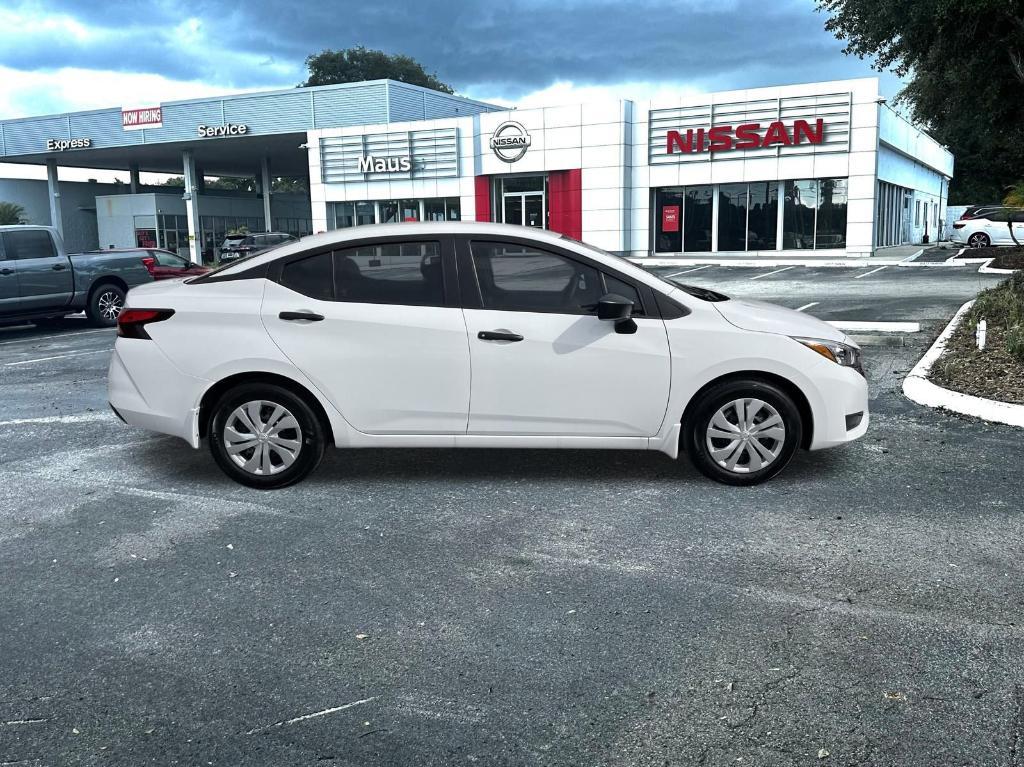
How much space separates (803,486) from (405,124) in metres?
38.0

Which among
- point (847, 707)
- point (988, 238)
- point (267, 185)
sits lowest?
point (847, 707)

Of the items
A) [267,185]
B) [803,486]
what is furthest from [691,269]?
[267,185]

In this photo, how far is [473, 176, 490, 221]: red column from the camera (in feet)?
128

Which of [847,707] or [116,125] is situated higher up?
[116,125]

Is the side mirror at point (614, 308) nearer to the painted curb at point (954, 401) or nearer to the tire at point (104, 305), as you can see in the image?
the painted curb at point (954, 401)

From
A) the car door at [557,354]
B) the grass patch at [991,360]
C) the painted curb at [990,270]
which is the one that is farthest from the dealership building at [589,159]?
the car door at [557,354]

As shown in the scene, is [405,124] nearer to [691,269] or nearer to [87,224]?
[691,269]

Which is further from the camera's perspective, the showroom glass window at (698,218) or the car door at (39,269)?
the showroom glass window at (698,218)

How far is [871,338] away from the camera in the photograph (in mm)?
11969

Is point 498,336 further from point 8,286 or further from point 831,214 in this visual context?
point 831,214

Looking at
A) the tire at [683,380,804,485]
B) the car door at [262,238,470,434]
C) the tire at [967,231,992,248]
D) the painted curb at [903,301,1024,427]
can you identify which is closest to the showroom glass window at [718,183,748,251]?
the tire at [967,231,992,248]

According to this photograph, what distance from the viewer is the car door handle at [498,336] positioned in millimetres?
5578

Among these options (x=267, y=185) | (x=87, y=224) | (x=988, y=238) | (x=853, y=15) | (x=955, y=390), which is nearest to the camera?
(x=955, y=390)

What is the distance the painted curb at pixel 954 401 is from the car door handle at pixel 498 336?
4.28 metres
